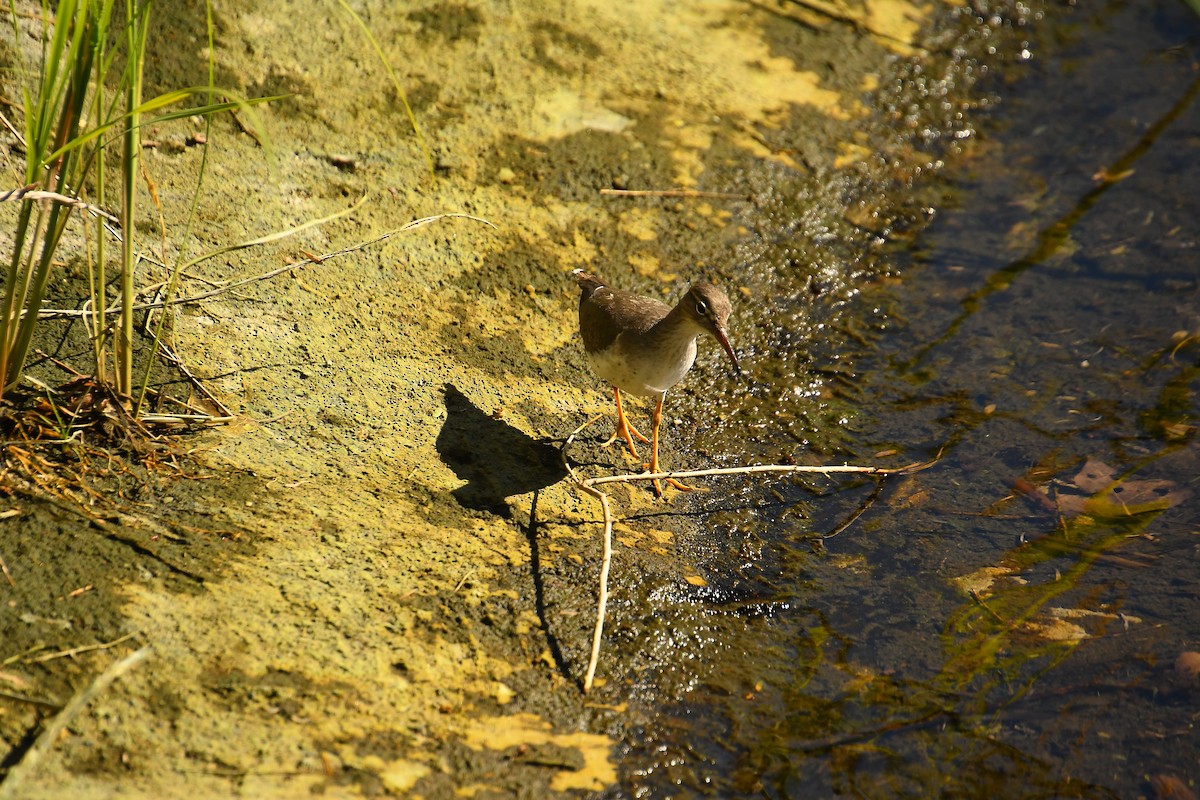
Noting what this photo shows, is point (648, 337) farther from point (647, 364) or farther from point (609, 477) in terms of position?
point (609, 477)

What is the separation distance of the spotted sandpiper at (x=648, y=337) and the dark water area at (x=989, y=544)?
2.22 ft

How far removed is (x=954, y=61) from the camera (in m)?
7.77

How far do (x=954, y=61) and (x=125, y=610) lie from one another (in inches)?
286

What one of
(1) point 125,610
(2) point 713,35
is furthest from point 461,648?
(2) point 713,35

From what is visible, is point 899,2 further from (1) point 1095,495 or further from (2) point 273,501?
(2) point 273,501

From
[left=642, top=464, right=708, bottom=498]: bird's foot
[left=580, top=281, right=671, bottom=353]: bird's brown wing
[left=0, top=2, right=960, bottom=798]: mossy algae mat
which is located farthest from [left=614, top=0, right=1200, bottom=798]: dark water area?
[left=580, top=281, right=671, bottom=353]: bird's brown wing

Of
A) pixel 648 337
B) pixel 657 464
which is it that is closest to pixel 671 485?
pixel 657 464

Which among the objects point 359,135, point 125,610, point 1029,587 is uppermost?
point 359,135

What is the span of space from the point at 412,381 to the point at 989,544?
108 inches

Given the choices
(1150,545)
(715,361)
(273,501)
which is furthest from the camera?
(715,361)

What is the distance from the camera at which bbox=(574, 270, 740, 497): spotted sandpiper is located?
4.36m

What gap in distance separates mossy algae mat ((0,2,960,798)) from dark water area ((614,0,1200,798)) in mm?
458

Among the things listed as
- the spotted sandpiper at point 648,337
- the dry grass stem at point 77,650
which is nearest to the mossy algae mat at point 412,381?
the dry grass stem at point 77,650

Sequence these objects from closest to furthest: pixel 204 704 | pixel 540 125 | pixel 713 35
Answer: pixel 204 704
pixel 540 125
pixel 713 35
